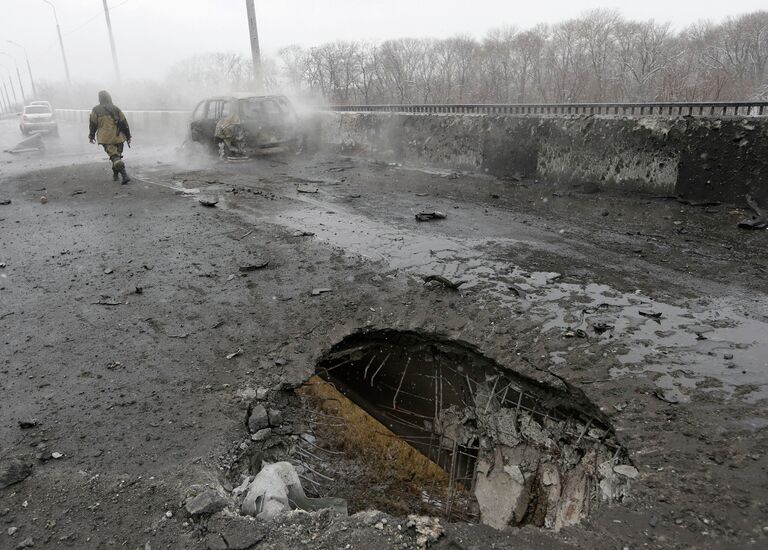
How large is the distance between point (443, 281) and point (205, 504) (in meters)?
2.60

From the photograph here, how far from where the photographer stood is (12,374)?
3328 mm

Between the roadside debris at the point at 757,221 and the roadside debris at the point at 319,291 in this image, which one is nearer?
the roadside debris at the point at 319,291

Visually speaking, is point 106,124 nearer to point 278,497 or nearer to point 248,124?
point 248,124

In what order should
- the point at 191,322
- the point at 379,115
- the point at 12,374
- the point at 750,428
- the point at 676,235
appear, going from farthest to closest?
the point at 379,115
the point at 676,235
the point at 191,322
the point at 12,374
the point at 750,428

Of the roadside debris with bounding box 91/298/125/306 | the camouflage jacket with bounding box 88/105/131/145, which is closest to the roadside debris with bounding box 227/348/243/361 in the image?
the roadside debris with bounding box 91/298/125/306

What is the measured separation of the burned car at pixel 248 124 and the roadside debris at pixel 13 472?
32.4 ft

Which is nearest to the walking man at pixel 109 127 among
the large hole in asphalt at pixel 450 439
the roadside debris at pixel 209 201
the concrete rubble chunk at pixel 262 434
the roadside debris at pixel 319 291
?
the roadside debris at pixel 209 201

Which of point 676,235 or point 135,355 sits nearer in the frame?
point 135,355

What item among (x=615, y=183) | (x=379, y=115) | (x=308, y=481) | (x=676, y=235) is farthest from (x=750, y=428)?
(x=379, y=115)

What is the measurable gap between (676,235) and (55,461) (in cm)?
541

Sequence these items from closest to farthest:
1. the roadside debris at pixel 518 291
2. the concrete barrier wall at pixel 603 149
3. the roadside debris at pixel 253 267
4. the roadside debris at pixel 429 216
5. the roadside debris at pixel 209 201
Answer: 1. the roadside debris at pixel 518 291
2. the roadside debris at pixel 253 267
3. the concrete barrier wall at pixel 603 149
4. the roadside debris at pixel 429 216
5. the roadside debris at pixel 209 201

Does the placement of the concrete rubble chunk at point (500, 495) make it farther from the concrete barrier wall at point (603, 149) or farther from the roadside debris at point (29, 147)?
the roadside debris at point (29, 147)

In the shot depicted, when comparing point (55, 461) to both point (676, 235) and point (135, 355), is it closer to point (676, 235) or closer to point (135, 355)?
point (135, 355)

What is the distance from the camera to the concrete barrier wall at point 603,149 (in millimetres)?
5699
